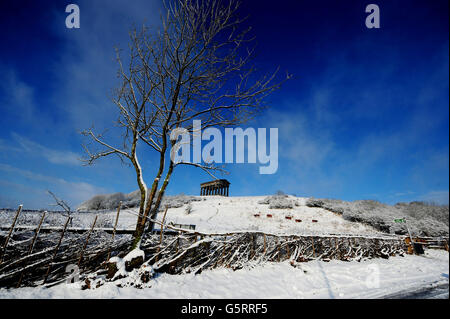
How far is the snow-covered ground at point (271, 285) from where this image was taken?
423 cm

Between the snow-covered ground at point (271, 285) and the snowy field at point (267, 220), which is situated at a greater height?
the snowy field at point (267, 220)

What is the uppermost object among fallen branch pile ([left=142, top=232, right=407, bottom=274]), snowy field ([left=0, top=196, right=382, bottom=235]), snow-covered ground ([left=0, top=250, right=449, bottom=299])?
snowy field ([left=0, top=196, right=382, bottom=235])

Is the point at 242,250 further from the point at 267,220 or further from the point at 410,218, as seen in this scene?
the point at 410,218

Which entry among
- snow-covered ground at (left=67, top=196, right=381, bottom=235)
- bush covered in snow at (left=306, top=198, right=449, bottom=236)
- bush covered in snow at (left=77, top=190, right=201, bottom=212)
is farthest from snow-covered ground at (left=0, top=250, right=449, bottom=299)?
bush covered in snow at (left=77, top=190, right=201, bottom=212)

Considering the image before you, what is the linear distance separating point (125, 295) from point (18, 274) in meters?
2.93

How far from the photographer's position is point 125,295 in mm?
4184

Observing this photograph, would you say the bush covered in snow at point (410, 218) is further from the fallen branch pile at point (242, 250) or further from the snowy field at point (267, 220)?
the fallen branch pile at point (242, 250)

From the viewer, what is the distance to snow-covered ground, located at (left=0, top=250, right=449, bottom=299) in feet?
13.9

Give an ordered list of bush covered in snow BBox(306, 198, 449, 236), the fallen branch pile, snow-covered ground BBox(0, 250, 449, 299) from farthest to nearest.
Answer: bush covered in snow BBox(306, 198, 449, 236), the fallen branch pile, snow-covered ground BBox(0, 250, 449, 299)

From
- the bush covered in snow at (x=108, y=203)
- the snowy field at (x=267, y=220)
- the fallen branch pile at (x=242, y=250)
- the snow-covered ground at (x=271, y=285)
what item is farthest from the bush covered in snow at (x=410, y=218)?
the bush covered in snow at (x=108, y=203)

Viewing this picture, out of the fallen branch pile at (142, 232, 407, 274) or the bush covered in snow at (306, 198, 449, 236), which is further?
the bush covered in snow at (306, 198, 449, 236)

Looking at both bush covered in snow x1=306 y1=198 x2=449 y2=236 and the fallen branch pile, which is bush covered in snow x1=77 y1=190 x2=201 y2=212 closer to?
the fallen branch pile

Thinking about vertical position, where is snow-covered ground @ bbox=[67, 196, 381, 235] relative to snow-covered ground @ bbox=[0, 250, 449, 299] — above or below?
above
